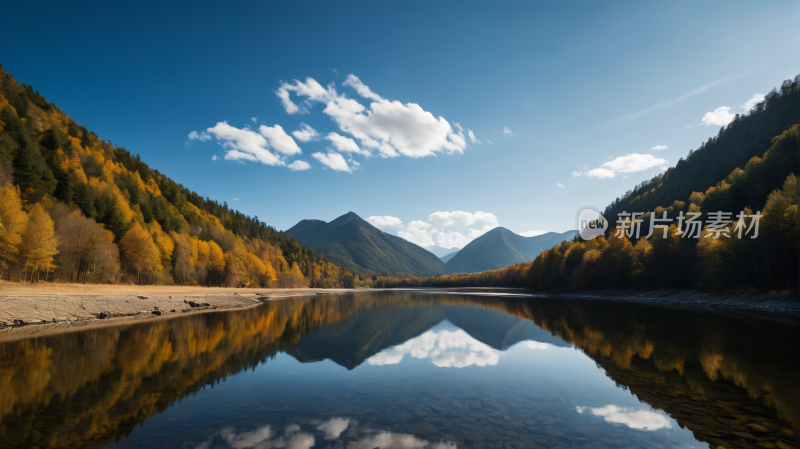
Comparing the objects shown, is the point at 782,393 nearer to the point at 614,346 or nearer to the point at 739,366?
the point at 739,366

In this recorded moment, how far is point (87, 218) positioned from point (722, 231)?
119 meters

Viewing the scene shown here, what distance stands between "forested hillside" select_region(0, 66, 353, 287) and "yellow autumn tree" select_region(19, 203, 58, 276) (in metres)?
0.10

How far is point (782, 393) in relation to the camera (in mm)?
11258

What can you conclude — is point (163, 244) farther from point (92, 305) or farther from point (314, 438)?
point (314, 438)

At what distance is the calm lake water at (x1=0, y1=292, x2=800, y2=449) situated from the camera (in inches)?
337

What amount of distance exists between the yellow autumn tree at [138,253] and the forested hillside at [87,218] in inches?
7.1

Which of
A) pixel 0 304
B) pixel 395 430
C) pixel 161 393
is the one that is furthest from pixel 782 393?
pixel 0 304

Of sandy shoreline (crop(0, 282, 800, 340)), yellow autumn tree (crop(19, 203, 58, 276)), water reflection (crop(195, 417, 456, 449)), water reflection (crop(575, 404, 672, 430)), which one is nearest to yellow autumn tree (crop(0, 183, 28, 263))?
yellow autumn tree (crop(19, 203, 58, 276))

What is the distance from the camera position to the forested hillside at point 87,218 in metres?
46.4

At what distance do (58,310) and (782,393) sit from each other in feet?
172

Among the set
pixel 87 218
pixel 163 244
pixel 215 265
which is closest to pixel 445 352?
pixel 87 218

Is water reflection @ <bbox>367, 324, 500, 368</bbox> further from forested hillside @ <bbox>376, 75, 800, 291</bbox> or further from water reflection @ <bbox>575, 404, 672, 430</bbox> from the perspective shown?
forested hillside @ <bbox>376, 75, 800, 291</bbox>

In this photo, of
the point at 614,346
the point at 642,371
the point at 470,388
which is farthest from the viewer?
the point at 614,346

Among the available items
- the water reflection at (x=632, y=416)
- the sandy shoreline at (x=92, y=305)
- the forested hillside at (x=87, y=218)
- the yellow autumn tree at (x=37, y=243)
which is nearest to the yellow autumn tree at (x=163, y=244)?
the forested hillside at (x=87, y=218)
